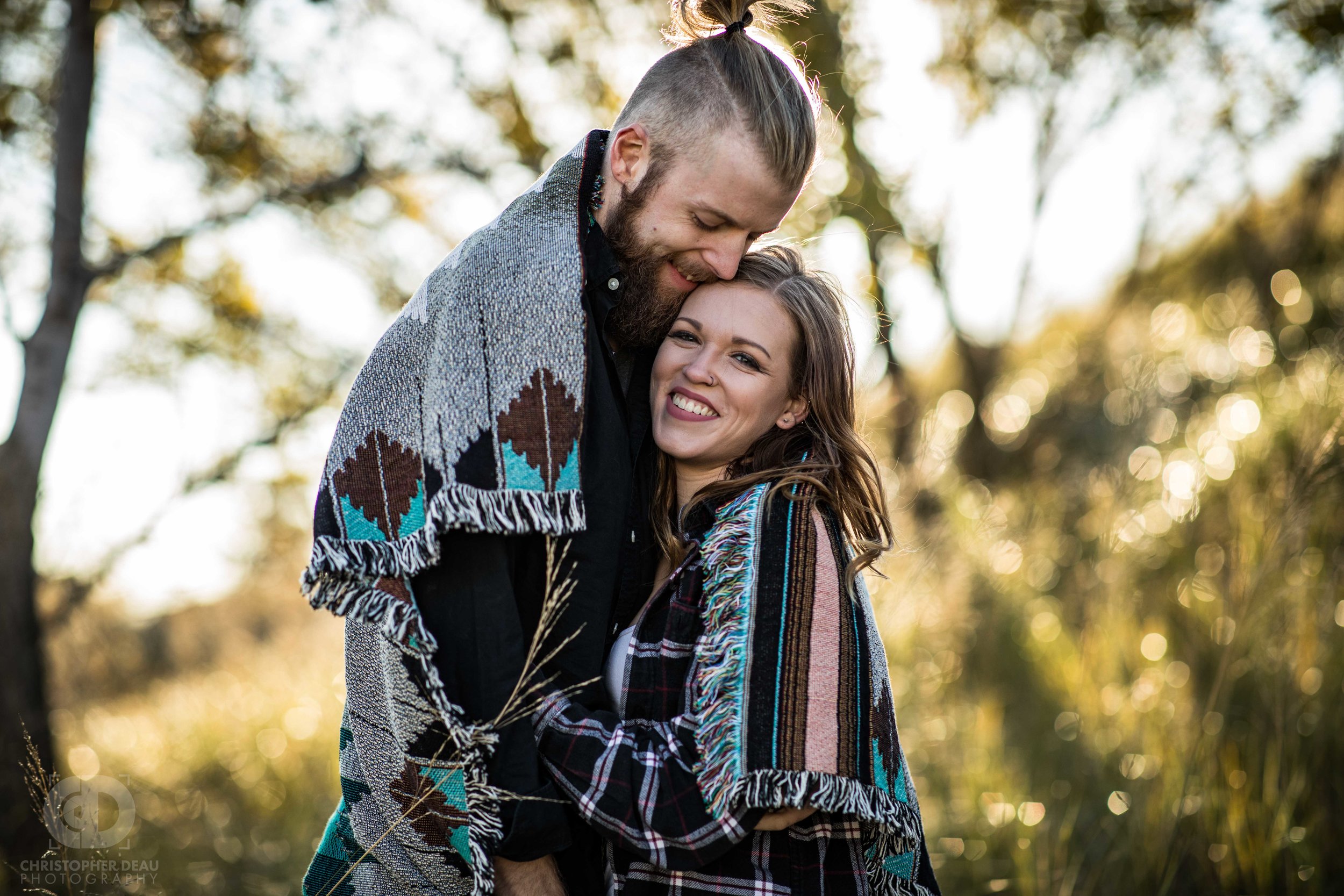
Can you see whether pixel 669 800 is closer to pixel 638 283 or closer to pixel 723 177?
pixel 638 283

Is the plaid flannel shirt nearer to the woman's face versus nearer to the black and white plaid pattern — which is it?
the black and white plaid pattern

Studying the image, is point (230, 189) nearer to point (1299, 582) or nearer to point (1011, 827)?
point (1011, 827)

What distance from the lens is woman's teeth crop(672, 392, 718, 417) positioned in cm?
238

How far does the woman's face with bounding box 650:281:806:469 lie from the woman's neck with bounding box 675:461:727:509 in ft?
0.05

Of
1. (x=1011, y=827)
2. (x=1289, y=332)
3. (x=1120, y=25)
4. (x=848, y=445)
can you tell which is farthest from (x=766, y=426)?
(x=1120, y=25)

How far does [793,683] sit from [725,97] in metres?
1.36

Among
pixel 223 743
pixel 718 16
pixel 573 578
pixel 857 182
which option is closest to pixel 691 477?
pixel 573 578

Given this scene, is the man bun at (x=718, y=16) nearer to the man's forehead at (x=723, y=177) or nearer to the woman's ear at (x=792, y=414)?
the man's forehead at (x=723, y=177)

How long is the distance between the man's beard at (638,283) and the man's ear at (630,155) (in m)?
0.02

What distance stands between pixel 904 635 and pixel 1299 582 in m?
1.73

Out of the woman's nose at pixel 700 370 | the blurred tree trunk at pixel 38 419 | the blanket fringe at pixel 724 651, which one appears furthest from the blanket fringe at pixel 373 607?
the blurred tree trunk at pixel 38 419

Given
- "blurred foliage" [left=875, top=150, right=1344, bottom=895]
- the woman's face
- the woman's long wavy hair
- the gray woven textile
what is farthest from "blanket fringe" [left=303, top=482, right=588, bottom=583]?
"blurred foliage" [left=875, top=150, right=1344, bottom=895]

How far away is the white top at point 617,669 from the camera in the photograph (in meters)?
2.05

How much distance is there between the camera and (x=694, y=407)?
2385 mm
